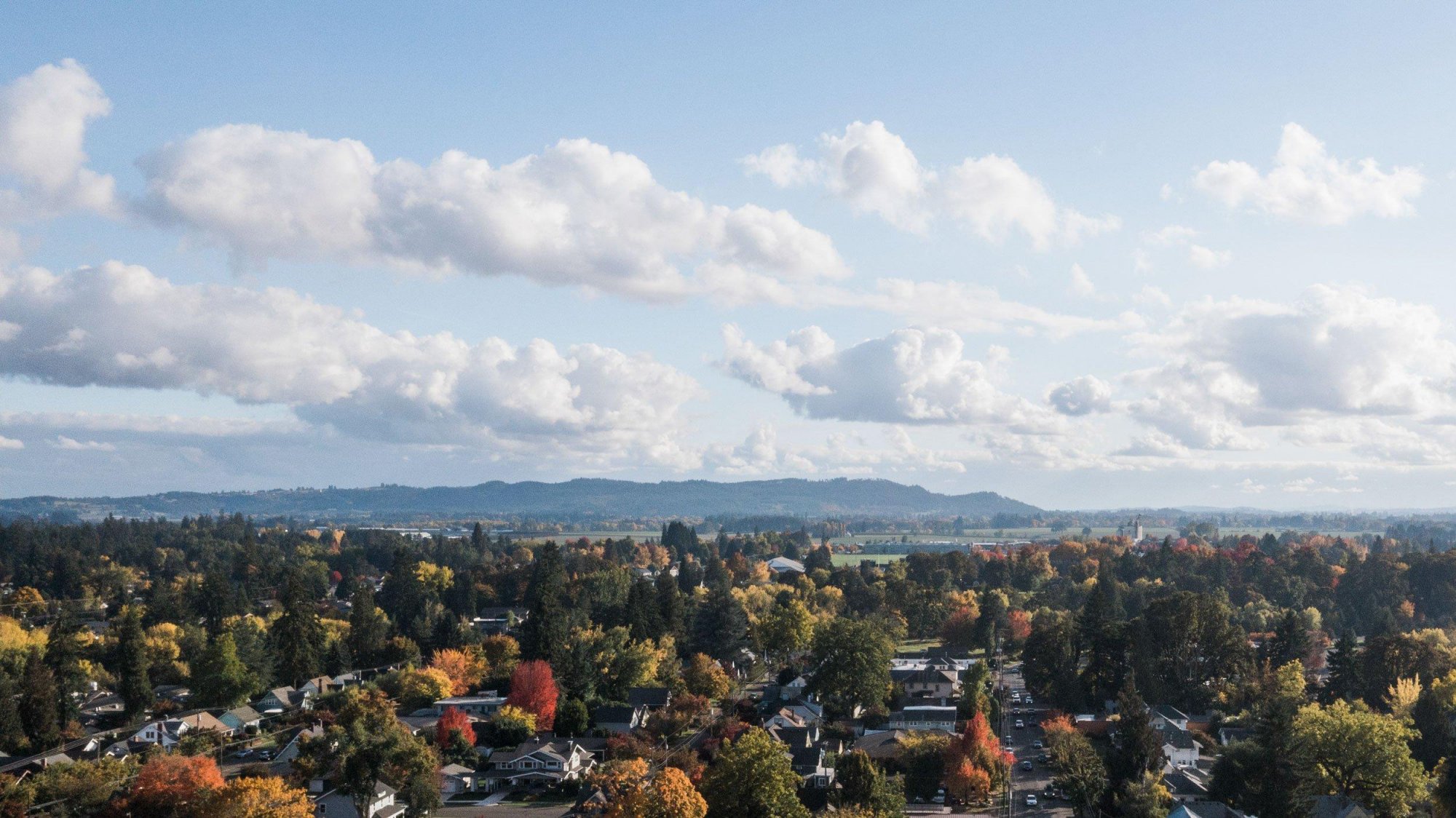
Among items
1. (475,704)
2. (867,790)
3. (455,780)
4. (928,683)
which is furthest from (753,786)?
(928,683)

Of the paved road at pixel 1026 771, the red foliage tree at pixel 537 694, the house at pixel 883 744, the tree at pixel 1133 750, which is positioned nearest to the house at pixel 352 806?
the red foliage tree at pixel 537 694

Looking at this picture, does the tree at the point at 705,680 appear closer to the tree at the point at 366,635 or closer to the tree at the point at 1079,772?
the tree at the point at 366,635

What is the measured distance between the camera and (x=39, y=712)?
163 ft

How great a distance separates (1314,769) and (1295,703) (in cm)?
1274

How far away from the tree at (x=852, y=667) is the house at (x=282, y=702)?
25312mm

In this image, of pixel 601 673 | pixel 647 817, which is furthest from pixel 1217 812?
pixel 601 673

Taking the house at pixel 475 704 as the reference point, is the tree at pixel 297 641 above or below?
above

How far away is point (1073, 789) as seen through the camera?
1553 inches

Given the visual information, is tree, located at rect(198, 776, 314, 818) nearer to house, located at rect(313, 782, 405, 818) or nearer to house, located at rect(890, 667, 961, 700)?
house, located at rect(313, 782, 405, 818)

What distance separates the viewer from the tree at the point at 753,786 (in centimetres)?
3434

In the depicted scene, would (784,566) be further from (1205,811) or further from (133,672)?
(1205,811)

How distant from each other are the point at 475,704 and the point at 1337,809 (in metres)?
37.2

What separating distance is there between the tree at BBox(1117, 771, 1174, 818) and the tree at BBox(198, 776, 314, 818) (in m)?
25.7

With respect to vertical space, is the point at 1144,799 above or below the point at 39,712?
above
